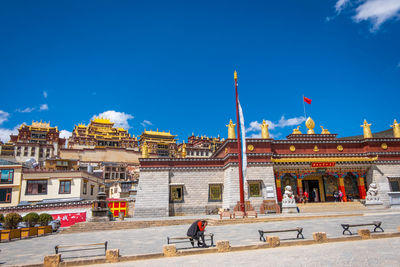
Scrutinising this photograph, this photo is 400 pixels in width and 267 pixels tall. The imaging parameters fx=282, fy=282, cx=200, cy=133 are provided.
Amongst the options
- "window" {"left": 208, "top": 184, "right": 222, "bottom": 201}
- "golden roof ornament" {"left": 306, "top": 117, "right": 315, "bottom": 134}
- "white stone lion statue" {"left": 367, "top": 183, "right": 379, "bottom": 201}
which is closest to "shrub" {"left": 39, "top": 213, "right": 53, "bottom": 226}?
"window" {"left": 208, "top": 184, "right": 222, "bottom": 201}

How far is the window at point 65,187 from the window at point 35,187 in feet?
5.86

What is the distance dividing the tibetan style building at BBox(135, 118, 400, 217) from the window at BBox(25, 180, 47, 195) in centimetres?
1455

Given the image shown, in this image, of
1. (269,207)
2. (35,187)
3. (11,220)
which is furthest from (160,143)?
(11,220)

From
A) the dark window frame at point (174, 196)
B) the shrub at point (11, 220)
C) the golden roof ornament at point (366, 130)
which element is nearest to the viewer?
the shrub at point (11, 220)

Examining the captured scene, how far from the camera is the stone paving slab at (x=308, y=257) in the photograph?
7301mm

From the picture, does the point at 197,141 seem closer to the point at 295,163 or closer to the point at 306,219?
the point at 295,163

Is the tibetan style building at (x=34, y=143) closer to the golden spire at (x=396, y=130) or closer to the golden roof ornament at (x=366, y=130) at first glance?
the golden roof ornament at (x=366, y=130)

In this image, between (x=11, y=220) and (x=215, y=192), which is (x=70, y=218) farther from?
(x=215, y=192)

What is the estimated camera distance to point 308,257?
802cm

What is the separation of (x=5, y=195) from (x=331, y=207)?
3492 centimetres

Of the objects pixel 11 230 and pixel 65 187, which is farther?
pixel 65 187

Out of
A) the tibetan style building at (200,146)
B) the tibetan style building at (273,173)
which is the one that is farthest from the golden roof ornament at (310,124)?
the tibetan style building at (200,146)

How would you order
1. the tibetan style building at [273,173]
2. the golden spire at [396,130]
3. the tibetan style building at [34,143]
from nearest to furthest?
1. the tibetan style building at [273,173]
2. the golden spire at [396,130]
3. the tibetan style building at [34,143]

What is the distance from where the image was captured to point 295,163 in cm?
2722
